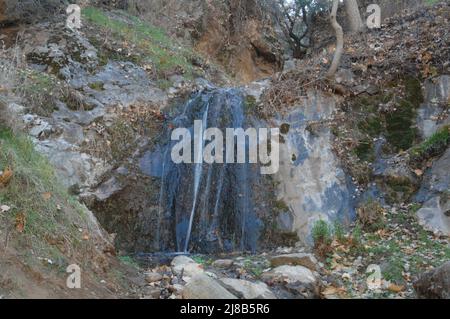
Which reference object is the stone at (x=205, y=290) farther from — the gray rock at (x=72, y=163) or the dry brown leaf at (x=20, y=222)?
the gray rock at (x=72, y=163)

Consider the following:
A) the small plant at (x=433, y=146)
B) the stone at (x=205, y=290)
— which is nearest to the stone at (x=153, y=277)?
the stone at (x=205, y=290)

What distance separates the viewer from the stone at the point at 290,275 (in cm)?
437

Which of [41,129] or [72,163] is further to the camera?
[41,129]

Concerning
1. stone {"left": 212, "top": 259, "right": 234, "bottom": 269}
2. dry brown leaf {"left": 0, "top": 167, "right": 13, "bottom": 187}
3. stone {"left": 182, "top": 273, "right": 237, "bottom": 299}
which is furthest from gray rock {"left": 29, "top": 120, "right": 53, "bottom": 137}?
stone {"left": 182, "top": 273, "right": 237, "bottom": 299}

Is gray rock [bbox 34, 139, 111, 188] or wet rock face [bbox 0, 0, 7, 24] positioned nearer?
gray rock [bbox 34, 139, 111, 188]

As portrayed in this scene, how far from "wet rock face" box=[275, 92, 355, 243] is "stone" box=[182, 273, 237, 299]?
2862 mm

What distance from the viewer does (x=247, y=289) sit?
4.07 metres

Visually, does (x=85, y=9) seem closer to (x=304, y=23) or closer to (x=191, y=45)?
(x=191, y=45)

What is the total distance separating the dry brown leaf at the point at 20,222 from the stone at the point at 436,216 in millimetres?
4981

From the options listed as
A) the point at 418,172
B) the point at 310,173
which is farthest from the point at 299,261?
the point at 418,172

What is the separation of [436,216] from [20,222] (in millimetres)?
5216

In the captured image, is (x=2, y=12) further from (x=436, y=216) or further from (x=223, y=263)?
(x=436, y=216)

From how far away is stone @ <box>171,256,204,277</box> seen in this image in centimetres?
478

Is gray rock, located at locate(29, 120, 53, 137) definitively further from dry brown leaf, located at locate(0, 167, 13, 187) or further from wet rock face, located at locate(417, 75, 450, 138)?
wet rock face, located at locate(417, 75, 450, 138)
